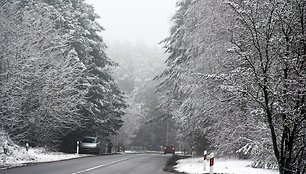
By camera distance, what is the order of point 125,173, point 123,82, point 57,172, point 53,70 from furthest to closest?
1. point 123,82
2. point 53,70
3. point 125,173
4. point 57,172

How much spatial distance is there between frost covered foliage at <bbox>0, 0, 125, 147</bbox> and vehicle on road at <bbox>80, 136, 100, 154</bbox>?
3.99 feet

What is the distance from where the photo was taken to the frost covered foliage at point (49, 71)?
19.1 meters

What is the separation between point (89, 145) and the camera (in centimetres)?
3047

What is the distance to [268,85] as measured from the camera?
24.1 ft

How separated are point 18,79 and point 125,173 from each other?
8108mm

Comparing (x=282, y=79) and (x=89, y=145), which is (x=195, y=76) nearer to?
(x=282, y=79)

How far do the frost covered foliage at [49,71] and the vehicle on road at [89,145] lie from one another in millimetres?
1218

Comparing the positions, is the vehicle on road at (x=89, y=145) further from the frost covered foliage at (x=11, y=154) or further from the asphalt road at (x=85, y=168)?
the asphalt road at (x=85, y=168)

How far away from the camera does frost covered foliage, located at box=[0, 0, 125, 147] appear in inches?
752

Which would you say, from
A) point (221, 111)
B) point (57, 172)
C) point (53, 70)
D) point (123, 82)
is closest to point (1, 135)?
point (53, 70)

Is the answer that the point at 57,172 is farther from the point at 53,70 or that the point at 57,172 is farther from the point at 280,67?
the point at 53,70

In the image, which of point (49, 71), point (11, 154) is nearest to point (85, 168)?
point (11, 154)

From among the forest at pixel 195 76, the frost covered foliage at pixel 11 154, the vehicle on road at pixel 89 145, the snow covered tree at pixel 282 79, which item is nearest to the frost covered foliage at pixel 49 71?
the forest at pixel 195 76

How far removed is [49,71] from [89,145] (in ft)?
31.9
